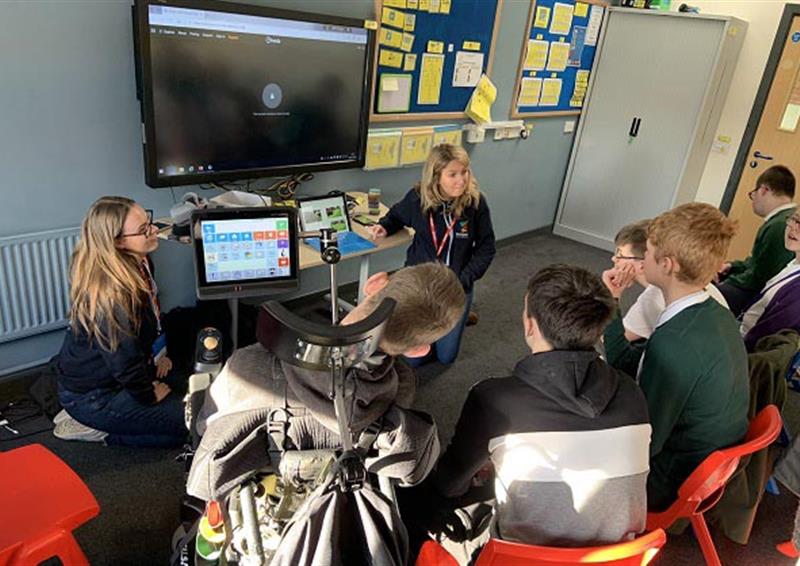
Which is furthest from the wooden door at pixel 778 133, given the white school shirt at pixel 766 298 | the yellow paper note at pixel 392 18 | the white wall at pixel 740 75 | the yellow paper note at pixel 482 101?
the yellow paper note at pixel 392 18

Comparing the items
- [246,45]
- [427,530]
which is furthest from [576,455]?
[246,45]

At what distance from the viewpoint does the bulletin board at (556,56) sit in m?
4.00

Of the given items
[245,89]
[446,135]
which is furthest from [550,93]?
[245,89]

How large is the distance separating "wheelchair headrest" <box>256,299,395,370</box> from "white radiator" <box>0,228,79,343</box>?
1.92 meters

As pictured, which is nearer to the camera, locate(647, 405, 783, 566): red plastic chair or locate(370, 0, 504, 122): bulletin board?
locate(647, 405, 783, 566): red plastic chair

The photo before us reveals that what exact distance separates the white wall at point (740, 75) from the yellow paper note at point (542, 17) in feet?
4.19

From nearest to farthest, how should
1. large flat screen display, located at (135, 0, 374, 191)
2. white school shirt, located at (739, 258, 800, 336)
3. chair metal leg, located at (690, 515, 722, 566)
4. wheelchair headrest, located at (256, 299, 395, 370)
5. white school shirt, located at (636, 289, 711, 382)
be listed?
1. wheelchair headrest, located at (256, 299, 395, 370)
2. white school shirt, located at (636, 289, 711, 382)
3. chair metal leg, located at (690, 515, 722, 566)
4. large flat screen display, located at (135, 0, 374, 191)
5. white school shirt, located at (739, 258, 800, 336)

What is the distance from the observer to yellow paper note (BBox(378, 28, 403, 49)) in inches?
119

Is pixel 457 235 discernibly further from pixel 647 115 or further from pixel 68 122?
pixel 647 115

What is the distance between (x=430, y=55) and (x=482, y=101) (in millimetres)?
598

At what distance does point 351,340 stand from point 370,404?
1.09ft

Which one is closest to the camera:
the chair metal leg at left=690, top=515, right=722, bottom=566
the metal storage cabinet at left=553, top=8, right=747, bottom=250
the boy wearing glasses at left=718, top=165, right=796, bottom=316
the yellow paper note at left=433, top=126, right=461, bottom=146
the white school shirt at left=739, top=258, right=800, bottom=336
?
the chair metal leg at left=690, top=515, right=722, bottom=566

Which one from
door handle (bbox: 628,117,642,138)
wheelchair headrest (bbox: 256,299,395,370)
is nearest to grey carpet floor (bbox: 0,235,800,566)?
wheelchair headrest (bbox: 256,299,395,370)

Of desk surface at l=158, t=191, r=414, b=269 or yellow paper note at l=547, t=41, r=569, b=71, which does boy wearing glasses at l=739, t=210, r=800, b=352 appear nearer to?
desk surface at l=158, t=191, r=414, b=269
